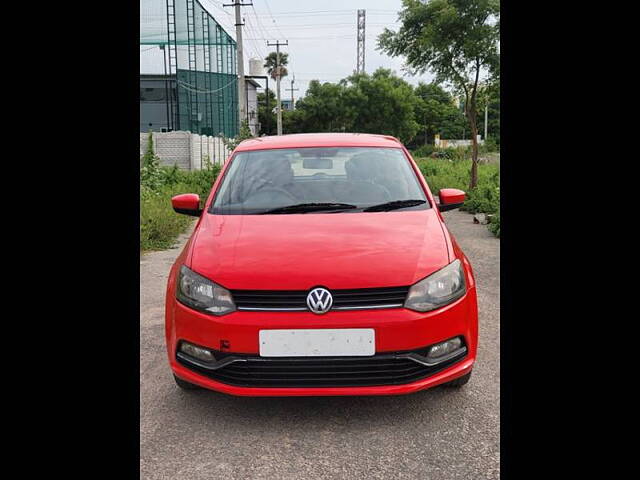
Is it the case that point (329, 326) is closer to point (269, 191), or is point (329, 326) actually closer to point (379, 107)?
point (269, 191)

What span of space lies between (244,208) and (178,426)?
1.36 metres

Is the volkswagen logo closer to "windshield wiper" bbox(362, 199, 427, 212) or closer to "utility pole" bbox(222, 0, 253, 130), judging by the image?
"windshield wiper" bbox(362, 199, 427, 212)

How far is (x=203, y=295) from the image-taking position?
280cm

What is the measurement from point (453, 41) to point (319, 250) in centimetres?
1214

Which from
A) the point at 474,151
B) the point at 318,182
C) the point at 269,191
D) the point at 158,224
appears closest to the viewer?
the point at 269,191

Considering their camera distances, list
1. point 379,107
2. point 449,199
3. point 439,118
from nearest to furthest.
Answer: point 449,199, point 379,107, point 439,118

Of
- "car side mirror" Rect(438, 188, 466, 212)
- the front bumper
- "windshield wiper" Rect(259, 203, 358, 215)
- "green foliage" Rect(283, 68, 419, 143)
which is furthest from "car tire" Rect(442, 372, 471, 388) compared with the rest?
"green foliage" Rect(283, 68, 419, 143)

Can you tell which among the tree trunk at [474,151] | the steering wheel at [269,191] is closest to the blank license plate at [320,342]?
the steering wheel at [269,191]

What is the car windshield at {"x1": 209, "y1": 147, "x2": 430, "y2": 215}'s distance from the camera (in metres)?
3.63

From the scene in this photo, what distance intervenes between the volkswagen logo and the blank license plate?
98mm

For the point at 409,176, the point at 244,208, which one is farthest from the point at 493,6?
the point at 244,208

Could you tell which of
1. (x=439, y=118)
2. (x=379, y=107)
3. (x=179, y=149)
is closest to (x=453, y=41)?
(x=179, y=149)

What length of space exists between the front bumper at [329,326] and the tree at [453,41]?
38.2ft
